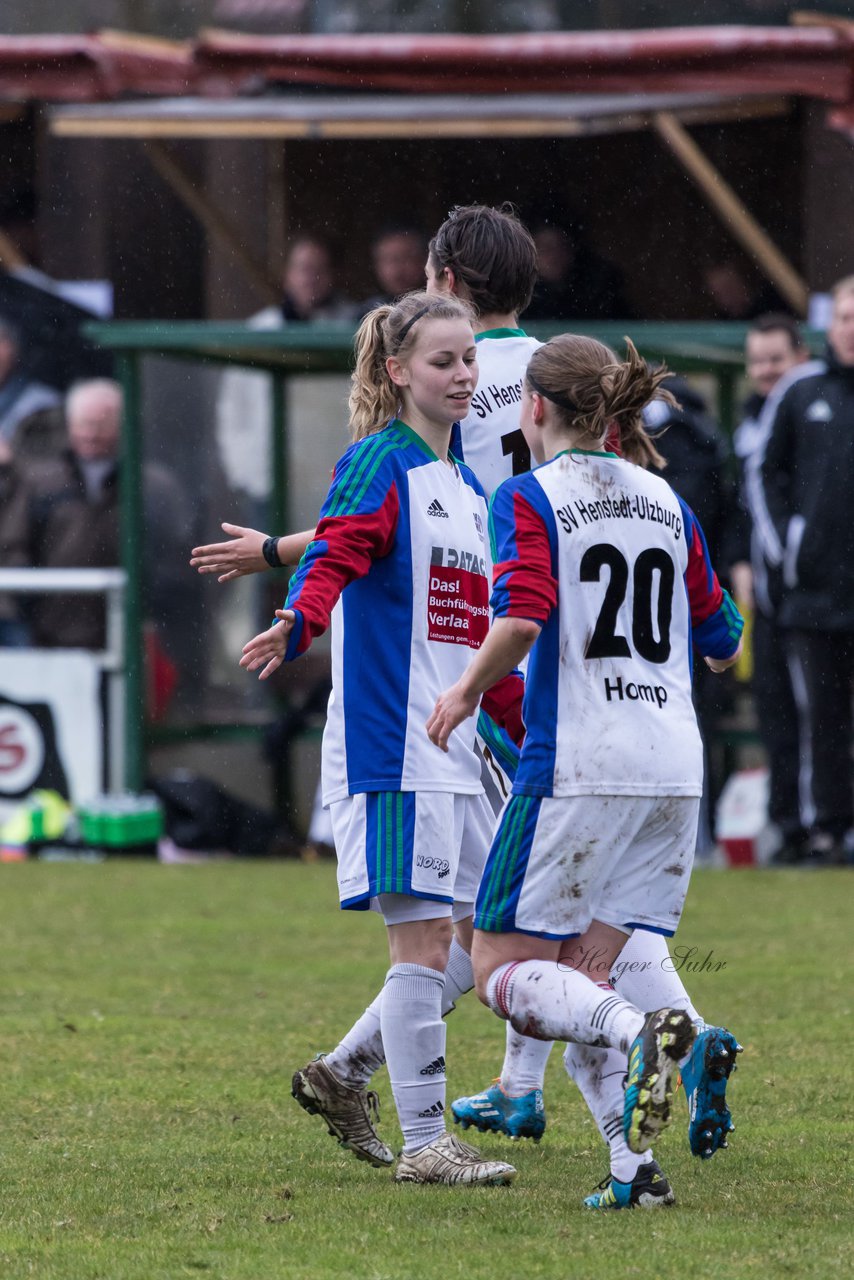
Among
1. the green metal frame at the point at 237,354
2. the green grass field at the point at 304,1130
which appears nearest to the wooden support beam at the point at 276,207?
Answer: the green metal frame at the point at 237,354

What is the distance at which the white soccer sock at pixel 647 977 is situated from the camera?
15.8 feet

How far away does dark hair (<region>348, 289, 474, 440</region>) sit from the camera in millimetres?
4867

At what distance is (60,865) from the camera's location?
1190 cm

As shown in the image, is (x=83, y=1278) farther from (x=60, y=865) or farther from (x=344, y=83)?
(x=344, y=83)

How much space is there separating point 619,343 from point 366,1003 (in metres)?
5.94

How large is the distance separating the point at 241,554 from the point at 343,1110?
1.24 metres

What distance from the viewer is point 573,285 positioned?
13.9 metres

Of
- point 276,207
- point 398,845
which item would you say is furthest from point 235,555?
point 276,207

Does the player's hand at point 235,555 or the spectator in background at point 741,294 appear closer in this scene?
the player's hand at point 235,555

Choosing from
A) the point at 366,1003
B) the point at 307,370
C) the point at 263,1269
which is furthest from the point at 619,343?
the point at 263,1269

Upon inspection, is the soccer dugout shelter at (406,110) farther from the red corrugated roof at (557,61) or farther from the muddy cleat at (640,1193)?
the muddy cleat at (640,1193)

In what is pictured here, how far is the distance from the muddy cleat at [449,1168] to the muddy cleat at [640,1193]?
0.95 feet

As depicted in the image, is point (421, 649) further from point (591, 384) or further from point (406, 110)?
point (406, 110)

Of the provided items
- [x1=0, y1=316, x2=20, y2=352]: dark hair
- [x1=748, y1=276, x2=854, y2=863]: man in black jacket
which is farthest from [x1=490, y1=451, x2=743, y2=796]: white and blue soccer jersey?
[x1=0, y1=316, x2=20, y2=352]: dark hair
